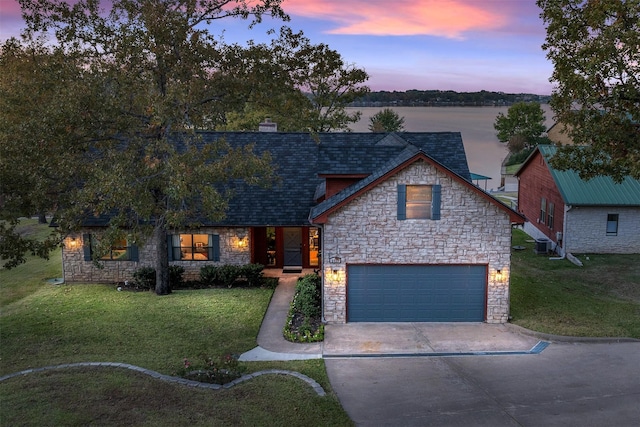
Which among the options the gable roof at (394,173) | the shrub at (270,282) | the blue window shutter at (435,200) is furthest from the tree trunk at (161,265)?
the blue window shutter at (435,200)

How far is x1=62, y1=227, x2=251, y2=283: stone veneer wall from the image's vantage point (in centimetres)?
2220

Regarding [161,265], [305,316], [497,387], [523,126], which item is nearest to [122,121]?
[161,265]

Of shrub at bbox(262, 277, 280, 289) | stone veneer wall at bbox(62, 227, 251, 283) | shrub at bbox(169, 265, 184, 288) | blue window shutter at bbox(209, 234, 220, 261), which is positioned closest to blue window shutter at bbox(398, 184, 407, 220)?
shrub at bbox(262, 277, 280, 289)

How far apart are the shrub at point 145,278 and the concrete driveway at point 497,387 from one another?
393 inches

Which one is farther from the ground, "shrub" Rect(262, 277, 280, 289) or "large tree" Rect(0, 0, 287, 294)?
"large tree" Rect(0, 0, 287, 294)

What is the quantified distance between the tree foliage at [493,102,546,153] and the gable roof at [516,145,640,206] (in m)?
55.9

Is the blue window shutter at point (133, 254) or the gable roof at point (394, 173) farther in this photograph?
the blue window shutter at point (133, 254)

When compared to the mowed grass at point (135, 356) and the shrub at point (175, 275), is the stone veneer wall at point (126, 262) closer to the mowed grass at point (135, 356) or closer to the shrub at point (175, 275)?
the mowed grass at point (135, 356)

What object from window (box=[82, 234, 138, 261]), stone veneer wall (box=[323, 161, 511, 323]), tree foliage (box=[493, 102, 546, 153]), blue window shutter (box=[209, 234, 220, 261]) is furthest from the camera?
tree foliage (box=[493, 102, 546, 153])

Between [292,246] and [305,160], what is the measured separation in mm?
4096

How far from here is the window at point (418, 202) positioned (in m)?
16.4

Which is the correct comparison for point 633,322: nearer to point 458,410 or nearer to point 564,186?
point 458,410

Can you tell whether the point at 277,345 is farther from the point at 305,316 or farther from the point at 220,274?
the point at 220,274

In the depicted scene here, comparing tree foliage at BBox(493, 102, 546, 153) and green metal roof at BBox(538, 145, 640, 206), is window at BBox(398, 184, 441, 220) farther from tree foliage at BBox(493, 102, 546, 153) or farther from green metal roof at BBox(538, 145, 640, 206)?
tree foliage at BBox(493, 102, 546, 153)
